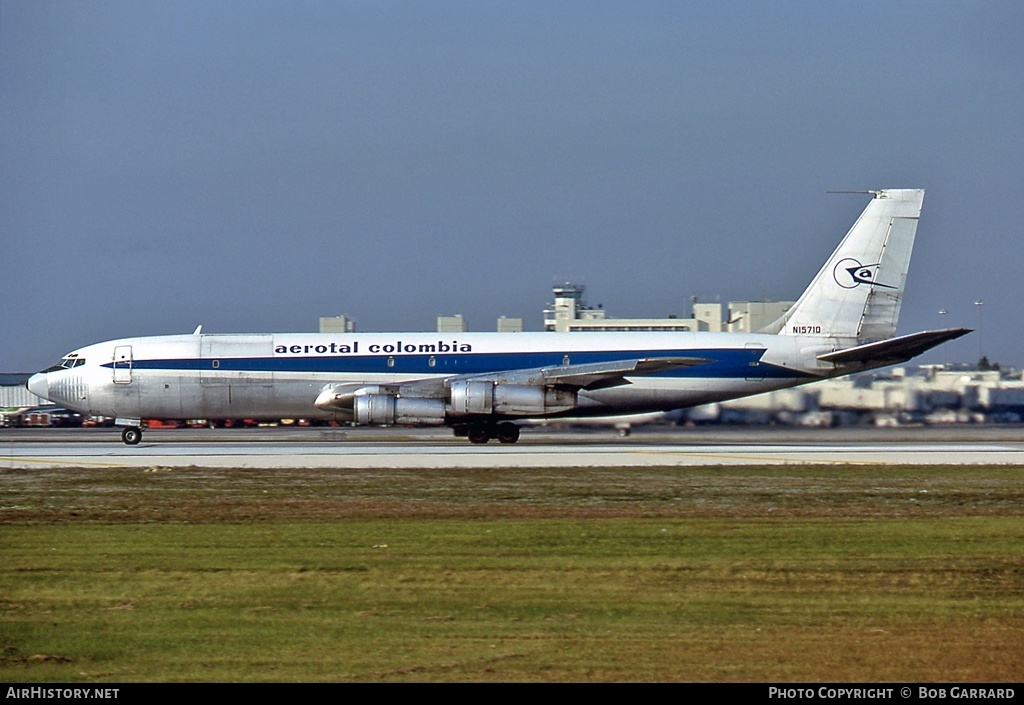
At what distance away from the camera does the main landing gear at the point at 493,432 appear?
4328 cm

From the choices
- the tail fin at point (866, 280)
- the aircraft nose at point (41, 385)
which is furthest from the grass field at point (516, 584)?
the aircraft nose at point (41, 385)

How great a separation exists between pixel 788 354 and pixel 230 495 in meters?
23.8

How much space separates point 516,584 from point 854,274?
105 feet

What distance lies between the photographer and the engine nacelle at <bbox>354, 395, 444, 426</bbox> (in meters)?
41.3

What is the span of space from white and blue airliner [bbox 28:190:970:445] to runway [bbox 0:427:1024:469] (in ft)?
4.69

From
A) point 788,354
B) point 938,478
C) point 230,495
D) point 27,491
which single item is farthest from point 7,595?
point 788,354

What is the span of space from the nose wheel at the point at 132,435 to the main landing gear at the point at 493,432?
12.0 metres

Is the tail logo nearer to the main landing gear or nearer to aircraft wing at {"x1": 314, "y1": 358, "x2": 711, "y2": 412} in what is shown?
aircraft wing at {"x1": 314, "y1": 358, "x2": 711, "y2": 412}

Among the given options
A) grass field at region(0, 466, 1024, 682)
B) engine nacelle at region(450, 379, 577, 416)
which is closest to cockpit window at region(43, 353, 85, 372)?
engine nacelle at region(450, 379, 577, 416)

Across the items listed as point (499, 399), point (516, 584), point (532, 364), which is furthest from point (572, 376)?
point (516, 584)

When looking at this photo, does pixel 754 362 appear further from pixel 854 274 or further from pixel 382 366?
pixel 382 366

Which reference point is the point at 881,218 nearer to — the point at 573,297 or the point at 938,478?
the point at 938,478

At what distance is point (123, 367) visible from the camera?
44.6 m

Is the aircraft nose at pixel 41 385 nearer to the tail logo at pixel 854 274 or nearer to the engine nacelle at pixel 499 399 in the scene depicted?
the engine nacelle at pixel 499 399
